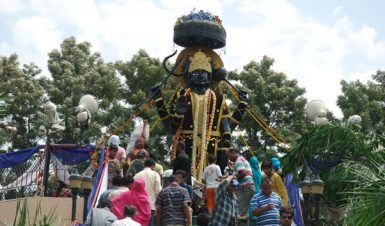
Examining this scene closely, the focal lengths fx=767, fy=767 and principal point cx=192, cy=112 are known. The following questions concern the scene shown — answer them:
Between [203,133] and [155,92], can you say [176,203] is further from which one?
[155,92]

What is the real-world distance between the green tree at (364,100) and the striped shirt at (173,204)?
75.9ft

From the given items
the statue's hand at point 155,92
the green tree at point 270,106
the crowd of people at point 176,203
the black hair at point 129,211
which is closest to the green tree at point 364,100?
the green tree at point 270,106

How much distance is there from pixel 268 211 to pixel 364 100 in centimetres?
2408

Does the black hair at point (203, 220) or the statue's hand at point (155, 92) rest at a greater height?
the statue's hand at point (155, 92)

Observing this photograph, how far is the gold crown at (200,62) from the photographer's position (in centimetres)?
2158

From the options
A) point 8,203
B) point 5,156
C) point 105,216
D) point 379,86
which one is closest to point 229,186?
point 105,216

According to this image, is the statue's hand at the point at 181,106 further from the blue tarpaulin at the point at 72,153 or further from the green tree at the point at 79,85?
the green tree at the point at 79,85

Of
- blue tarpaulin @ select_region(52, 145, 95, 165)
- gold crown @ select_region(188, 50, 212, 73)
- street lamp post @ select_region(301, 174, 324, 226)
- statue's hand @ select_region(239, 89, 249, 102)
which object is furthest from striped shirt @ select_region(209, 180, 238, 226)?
gold crown @ select_region(188, 50, 212, 73)

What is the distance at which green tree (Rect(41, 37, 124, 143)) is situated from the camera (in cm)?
3294

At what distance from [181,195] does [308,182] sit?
12.4 feet

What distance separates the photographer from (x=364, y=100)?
3416 centimetres

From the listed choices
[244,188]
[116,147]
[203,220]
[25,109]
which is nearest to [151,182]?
[203,220]

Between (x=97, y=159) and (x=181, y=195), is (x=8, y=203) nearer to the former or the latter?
(x=97, y=159)

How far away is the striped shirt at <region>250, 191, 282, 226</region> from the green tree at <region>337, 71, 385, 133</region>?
2230 centimetres
